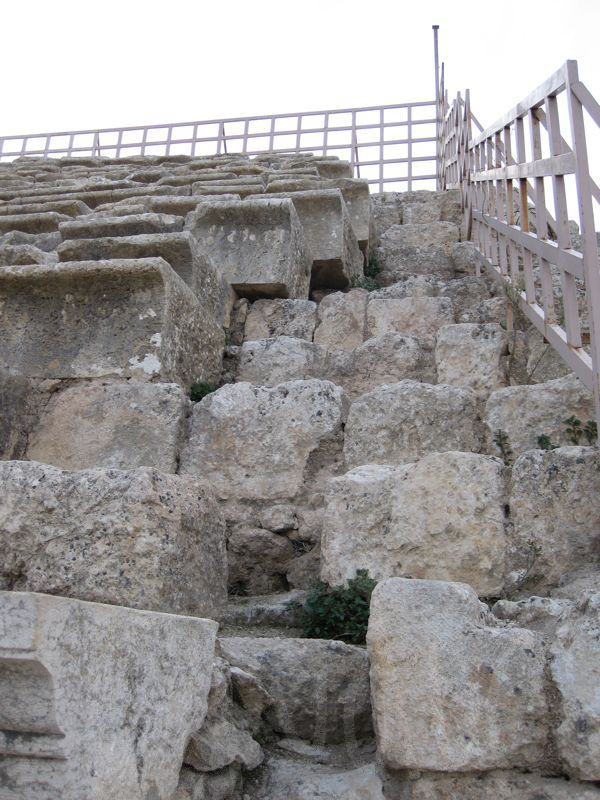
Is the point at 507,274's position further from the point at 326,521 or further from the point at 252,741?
the point at 252,741

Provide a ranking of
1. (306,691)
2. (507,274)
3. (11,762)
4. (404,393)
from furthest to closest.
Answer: (507,274) → (404,393) → (306,691) → (11,762)

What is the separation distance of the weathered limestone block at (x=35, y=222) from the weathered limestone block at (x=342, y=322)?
9.63ft

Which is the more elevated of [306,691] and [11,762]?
[11,762]

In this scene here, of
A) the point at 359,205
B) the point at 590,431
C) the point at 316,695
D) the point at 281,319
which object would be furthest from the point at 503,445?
the point at 359,205

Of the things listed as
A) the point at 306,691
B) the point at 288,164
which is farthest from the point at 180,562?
the point at 288,164

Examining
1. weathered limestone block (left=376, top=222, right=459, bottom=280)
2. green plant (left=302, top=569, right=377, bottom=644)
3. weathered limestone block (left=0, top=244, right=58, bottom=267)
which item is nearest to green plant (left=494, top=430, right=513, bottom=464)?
A: green plant (left=302, top=569, right=377, bottom=644)

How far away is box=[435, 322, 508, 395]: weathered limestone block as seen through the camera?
3785mm

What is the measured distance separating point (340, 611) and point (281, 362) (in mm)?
1717

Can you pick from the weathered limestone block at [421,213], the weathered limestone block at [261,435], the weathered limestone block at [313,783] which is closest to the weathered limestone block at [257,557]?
the weathered limestone block at [261,435]

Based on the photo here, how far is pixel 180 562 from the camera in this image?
2.41m

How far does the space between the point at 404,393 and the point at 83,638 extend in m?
2.01

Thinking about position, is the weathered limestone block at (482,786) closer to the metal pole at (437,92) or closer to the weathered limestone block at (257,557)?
the weathered limestone block at (257,557)

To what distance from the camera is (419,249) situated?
636cm

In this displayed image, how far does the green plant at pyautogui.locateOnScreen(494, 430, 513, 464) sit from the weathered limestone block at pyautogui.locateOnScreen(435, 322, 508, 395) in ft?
1.96
